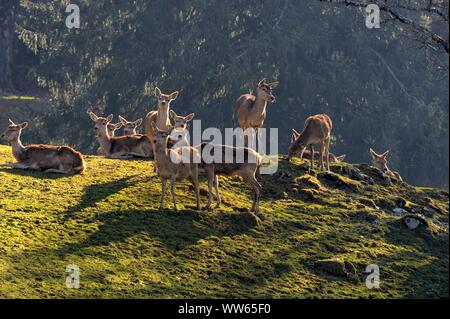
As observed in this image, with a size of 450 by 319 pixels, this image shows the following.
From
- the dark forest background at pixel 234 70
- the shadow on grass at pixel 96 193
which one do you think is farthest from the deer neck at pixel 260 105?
the dark forest background at pixel 234 70

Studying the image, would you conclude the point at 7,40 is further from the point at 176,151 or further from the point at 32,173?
the point at 176,151

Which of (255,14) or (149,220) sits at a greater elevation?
(255,14)

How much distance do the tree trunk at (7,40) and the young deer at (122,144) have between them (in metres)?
23.3

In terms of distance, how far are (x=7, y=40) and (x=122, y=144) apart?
24.6 meters

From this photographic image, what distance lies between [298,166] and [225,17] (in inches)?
834

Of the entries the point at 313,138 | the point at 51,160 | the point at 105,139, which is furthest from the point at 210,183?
the point at 105,139

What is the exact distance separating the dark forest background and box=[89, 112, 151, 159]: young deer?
16.5m

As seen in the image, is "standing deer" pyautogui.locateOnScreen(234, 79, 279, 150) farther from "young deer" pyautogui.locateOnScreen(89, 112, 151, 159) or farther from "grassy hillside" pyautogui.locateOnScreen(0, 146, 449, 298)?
"grassy hillside" pyautogui.locateOnScreen(0, 146, 449, 298)

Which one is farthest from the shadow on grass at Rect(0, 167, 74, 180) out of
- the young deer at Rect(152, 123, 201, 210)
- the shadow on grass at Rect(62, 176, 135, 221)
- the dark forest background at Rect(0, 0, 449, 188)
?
the dark forest background at Rect(0, 0, 449, 188)

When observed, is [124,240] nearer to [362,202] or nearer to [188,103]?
[362,202]

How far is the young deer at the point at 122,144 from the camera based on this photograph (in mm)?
18797

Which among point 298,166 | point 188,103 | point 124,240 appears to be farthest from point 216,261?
point 188,103
